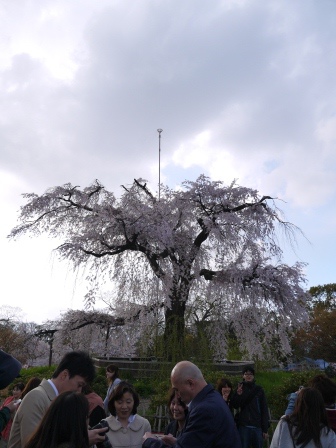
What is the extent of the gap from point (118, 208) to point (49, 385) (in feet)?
54.5

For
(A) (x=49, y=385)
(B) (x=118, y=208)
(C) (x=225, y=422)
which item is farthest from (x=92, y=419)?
(B) (x=118, y=208)

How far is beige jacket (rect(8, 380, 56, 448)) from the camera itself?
11.1ft

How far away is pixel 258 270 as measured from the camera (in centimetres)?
1909

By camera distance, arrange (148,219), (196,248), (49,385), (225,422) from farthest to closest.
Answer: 1. (196,248)
2. (148,219)
3. (49,385)
4. (225,422)

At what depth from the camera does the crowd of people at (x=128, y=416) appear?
8.64 feet

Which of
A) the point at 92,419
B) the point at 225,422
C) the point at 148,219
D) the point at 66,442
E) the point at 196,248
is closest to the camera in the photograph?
the point at 66,442

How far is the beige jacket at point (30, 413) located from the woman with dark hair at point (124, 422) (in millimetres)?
1527

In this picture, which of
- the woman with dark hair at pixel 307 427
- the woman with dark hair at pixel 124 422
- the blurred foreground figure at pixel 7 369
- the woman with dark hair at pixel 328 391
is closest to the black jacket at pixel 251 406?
the woman with dark hair at pixel 124 422

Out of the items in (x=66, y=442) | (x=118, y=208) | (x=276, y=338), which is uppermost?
(x=118, y=208)

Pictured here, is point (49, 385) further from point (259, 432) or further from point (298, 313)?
point (298, 313)

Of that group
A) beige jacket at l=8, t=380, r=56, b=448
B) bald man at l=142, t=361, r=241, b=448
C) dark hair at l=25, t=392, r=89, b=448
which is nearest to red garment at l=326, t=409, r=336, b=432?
bald man at l=142, t=361, r=241, b=448

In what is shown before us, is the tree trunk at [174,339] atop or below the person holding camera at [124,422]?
atop

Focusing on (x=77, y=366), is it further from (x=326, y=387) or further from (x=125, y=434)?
(x=326, y=387)

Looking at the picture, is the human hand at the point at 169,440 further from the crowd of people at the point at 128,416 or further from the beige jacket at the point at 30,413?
the beige jacket at the point at 30,413
